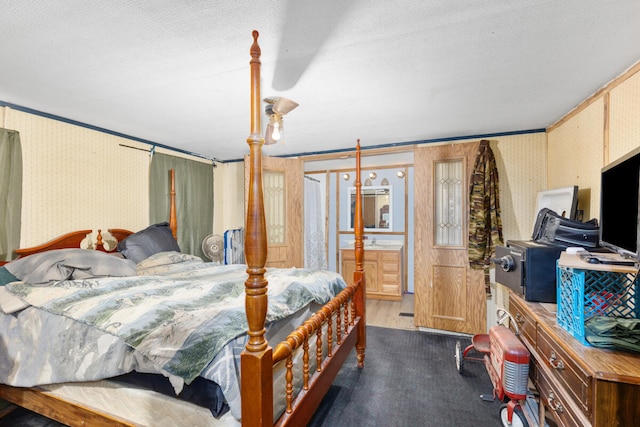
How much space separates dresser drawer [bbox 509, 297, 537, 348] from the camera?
1.72 m

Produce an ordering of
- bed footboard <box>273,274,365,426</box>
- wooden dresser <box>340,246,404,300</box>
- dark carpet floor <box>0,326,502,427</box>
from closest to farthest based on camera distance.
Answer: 1. bed footboard <box>273,274,365,426</box>
2. dark carpet floor <box>0,326,502,427</box>
3. wooden dresser <box>340,246,404,300</box>

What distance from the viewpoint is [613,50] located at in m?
1.74

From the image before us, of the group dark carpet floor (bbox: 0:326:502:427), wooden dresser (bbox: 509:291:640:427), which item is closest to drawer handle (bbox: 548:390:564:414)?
wooden dresser (bbox: 509:291:640:427)

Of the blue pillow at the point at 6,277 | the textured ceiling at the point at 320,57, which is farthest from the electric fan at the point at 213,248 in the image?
the blue pillow at the point at 6,277

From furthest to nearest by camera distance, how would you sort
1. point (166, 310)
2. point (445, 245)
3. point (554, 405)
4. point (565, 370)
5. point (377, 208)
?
point (377, 208) → point (445, 245) → point (166, 310) → point (554, 405) → point (565, 370)

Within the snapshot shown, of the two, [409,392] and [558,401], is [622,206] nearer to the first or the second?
[558,401]

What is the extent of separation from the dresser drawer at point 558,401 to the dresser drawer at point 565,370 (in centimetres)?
3

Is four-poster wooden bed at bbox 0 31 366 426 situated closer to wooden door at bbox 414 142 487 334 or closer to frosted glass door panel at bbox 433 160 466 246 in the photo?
wooden door at bbox 414 142 487 334

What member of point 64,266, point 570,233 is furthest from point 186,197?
point 570,233

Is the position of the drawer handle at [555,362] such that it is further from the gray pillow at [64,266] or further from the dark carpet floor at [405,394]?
the gray pillow at [64,266]

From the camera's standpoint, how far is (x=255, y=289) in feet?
3.71

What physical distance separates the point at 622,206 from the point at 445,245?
2245 millimetres

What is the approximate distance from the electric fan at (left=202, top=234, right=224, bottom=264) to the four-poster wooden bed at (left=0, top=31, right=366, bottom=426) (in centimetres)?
176

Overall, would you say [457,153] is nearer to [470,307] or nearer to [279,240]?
[470,307]
